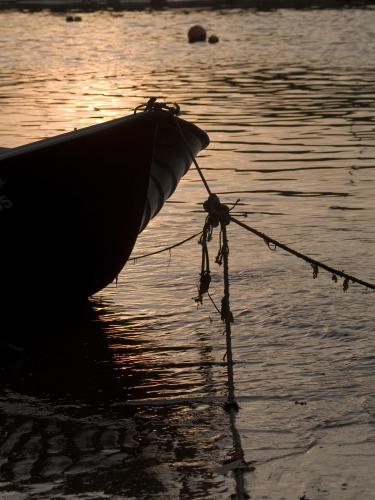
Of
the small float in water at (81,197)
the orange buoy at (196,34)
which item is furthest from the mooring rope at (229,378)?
the orange buoy at (196,34)

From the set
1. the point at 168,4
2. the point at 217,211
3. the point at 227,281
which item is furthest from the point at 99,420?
the point at 168,4

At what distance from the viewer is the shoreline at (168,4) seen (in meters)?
85.0

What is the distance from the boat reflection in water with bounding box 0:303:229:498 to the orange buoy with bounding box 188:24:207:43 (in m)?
42.1

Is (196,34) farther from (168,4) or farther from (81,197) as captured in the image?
(81,197)

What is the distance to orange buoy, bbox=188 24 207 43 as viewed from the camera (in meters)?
50.9

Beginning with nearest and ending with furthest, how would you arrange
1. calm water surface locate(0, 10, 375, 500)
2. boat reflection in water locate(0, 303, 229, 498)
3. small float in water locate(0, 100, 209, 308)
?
1. boat reflection in water locate(0, 303, 229, 498)
2. calm water surface locate(0, 10, 375, 500)
3. small float in water locate(0, 100, 209, 308)

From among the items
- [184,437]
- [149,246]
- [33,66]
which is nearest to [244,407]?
[184,437]

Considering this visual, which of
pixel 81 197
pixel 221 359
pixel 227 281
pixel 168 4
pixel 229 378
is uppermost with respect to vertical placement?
pixel 81 197

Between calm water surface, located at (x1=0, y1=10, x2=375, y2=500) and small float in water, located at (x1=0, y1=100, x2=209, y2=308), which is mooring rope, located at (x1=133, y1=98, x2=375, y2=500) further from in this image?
small float in water, located at (x1=0, y1=100, x2=209, y2=308)

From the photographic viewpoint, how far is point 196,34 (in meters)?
51.2

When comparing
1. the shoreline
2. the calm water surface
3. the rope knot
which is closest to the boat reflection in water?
the calm water surface

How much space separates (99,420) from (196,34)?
44.8 meters

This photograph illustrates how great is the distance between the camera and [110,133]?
29.9 feet

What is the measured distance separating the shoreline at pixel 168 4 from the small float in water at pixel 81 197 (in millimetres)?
75096
